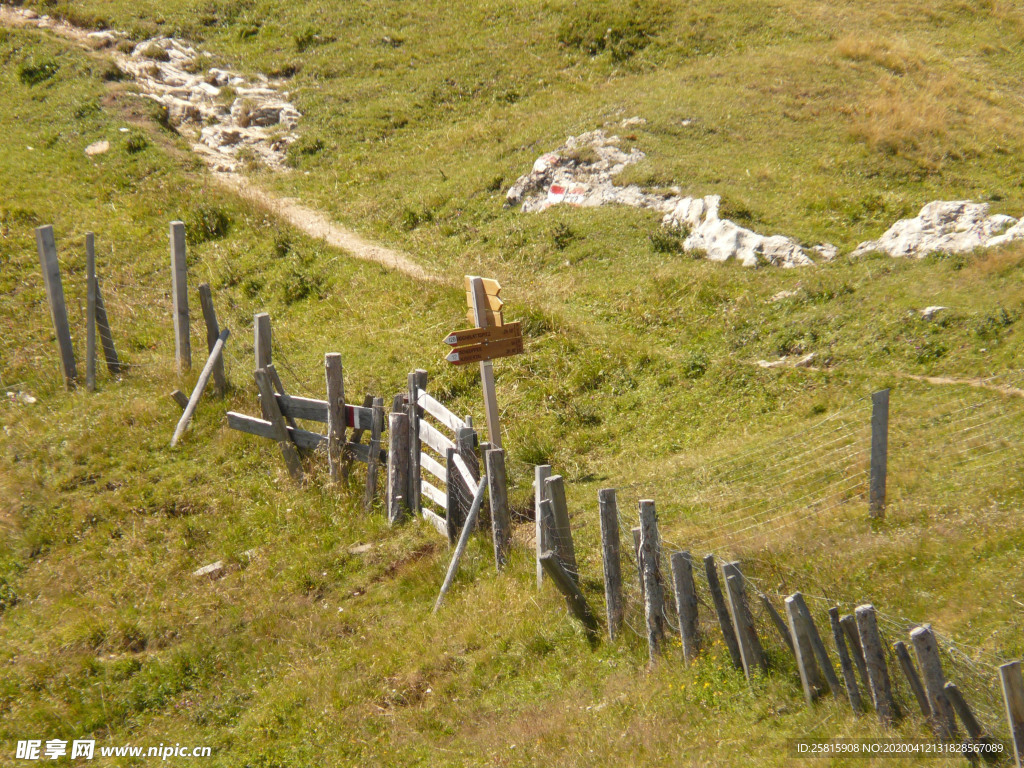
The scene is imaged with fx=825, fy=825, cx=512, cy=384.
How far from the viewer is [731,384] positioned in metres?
12.1

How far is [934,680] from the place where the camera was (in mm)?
4641

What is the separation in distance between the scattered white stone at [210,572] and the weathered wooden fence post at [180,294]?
168 inches

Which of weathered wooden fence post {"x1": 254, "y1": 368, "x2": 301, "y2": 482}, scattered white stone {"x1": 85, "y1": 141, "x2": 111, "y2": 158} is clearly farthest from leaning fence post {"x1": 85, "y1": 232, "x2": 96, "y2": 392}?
scattered white stone {"x1": 85, "y1": 141, "x2": 111, "y2": 158}

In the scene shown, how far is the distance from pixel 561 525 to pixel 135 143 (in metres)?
19.3

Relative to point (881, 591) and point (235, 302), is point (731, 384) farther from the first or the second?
point (235, 302)

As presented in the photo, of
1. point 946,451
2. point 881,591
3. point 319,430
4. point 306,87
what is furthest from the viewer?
point 306,87


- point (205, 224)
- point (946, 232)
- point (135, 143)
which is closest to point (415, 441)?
point (946, 232)

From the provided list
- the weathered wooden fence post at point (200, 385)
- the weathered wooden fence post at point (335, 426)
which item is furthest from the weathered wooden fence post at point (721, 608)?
the weathered wooden fence post at point (200, 385)

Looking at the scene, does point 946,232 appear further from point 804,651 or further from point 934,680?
point 934,680

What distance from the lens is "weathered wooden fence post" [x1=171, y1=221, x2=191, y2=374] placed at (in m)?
11.5

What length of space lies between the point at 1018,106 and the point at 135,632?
2504 centimetres

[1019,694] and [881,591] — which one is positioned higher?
[1019,694]

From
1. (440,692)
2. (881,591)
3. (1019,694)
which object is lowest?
(440,692)

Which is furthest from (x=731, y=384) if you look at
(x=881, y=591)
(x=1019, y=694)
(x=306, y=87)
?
A: (x=306, y=87)
